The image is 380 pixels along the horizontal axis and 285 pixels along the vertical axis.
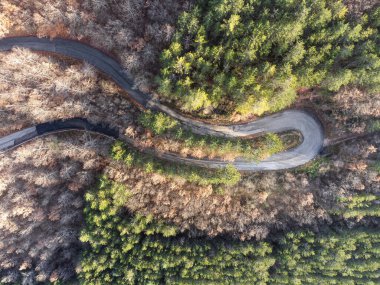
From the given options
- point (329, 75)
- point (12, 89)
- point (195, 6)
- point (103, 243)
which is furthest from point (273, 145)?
point (12, 89)

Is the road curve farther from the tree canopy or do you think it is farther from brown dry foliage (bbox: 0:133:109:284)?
the tree canopy

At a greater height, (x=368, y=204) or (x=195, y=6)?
(x=195, y=6)

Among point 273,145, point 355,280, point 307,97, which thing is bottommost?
point 355,280

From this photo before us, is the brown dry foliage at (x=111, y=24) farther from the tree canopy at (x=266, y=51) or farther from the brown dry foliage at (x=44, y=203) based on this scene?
the brown dry foliage at (x=44, y=203)

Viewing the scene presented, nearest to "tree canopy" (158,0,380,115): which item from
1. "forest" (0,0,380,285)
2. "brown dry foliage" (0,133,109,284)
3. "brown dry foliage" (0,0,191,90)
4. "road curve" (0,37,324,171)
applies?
"forest" (0,0,380,285)

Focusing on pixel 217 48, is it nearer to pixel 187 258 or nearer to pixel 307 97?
pixel 307 97

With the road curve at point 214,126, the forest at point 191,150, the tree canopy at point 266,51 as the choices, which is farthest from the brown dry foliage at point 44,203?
the tree canopy at point 266,51
